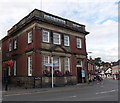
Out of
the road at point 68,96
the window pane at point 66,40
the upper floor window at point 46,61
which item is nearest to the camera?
the road at point 68,96

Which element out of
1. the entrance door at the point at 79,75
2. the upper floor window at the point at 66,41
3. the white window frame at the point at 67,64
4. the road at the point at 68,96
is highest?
the upper floor window at the point at 66,41

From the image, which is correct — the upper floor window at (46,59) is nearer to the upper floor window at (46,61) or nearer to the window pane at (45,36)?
the upper floor window at (46,61)

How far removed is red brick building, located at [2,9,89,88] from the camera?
1986 cm

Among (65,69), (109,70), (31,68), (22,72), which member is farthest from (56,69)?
(109,70)

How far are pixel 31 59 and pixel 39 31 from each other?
364 cm

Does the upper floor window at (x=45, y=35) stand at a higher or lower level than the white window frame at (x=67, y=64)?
higher

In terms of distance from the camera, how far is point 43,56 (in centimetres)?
2031

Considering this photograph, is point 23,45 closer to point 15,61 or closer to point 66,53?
point 15,61

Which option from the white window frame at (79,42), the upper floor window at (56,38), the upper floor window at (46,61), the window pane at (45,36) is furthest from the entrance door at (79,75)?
the window pane at (45,36)

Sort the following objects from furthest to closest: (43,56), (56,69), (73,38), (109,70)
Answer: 1. (109,70)
2. (73,38)
3. (56,69)
4. (43,56)

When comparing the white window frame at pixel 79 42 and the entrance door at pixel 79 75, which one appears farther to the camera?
the white window frame at pixel 79 42

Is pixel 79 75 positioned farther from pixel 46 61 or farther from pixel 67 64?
pixel 46 61

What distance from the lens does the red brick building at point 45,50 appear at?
782 inches

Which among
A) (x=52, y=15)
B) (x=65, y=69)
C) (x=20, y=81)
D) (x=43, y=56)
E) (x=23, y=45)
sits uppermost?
(x=52, y=15)
